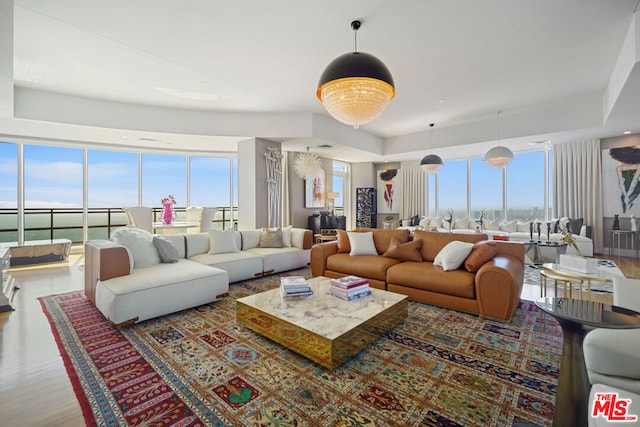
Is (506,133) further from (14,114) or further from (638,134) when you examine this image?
(14,114)

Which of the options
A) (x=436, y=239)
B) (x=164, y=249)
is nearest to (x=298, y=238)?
(x=164, y=249)

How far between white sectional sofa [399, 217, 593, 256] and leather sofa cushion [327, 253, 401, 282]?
3077 millimetres

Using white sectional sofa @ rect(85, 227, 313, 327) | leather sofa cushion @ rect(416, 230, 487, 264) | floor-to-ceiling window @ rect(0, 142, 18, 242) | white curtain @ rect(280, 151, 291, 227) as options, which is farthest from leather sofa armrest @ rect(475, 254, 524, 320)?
floor-to-ceiling window @ rect(0, 142, 18, 242)

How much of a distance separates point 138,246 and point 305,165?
4801 mm

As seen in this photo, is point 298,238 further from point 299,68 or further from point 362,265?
point 299,68

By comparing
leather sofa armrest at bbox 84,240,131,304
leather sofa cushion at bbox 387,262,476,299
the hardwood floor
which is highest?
leather sofa armrest at bbox 84,240,131,304

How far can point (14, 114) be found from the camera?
14.0 feet

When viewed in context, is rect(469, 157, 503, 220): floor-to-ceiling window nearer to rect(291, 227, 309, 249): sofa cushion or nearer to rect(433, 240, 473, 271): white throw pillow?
rect(433, 240, 473, 271): white throw pillow

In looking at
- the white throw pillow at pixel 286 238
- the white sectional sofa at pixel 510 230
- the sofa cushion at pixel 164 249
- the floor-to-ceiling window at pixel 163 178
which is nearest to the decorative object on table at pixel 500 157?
the white sectional sofa at pixel 510 230

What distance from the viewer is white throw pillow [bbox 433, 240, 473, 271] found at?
313cm

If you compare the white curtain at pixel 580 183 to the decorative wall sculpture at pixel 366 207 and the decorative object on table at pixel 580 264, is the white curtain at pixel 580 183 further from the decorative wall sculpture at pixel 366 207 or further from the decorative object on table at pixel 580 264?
the decorative object on table at pixel 580 264

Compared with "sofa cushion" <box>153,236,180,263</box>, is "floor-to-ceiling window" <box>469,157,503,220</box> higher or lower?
higher

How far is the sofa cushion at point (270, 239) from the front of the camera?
4.91 metres

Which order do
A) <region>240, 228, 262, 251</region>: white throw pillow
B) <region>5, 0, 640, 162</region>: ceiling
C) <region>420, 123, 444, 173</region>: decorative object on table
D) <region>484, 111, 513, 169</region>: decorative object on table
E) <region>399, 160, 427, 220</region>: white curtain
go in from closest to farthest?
<region>5, 0, 640, 162</region>: ceiling → <region>240, 228, 262, 251</region>: white throw pillow → <region>484, 111, 513, 169</region>: decorative object on table → <region>420, 123, 444, 173</region>: decorative object on table → <region>399, 160, 427, 220</region>: white curtain
